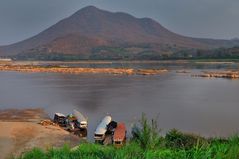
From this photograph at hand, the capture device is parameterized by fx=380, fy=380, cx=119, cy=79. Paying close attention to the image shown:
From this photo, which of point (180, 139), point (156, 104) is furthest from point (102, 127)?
point (156, 104)

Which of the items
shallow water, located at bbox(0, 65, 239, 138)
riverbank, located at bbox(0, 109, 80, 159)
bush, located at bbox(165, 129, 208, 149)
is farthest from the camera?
shallow water, located at bbox(0, 65, 239, 138)

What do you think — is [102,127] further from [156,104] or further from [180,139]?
[156,104]

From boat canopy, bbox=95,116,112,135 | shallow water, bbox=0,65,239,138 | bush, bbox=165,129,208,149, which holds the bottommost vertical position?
shallow water, bbox=0,65,239,138

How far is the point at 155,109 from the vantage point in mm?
35344

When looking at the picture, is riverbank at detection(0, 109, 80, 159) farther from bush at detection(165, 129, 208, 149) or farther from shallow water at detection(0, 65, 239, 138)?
bush at detection(165, 129, 208, 149)

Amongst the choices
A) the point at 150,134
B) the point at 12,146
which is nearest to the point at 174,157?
the point at 150,134

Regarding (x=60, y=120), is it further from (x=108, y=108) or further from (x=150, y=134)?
(x=150, y=134)

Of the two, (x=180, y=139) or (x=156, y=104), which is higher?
(x=180, y=139)

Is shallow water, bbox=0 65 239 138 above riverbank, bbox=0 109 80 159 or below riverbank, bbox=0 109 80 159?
below

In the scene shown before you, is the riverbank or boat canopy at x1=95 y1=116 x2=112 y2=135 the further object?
boat canopy at x1=95 y1=116 x2=112 y2=135

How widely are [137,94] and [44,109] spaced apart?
48.2 feet

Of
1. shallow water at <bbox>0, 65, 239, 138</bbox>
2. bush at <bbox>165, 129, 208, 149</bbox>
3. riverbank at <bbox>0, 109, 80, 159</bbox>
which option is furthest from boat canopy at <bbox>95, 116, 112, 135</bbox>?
bush at <bbox>165, 129, 208, 149</bbox>

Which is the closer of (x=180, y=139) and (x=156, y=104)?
(x=180, y=139)

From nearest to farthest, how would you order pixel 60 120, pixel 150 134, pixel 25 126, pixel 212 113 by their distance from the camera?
pixel 150 134 < pixel 25 126 < pixel 60 120 < pixel 212 113
